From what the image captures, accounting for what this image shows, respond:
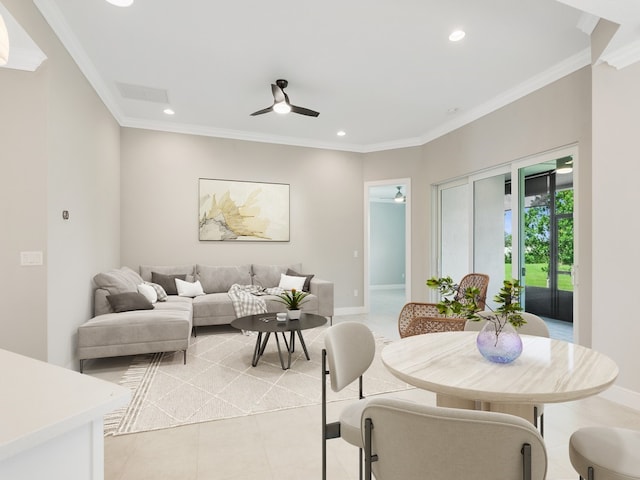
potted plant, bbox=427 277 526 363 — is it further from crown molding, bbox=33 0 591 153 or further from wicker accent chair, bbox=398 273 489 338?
crown molding, bbox=33 0 591 153

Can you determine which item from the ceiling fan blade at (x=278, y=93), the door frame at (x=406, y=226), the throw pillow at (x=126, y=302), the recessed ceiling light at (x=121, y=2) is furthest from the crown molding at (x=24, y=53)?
the door frame at (x=406, y=226)

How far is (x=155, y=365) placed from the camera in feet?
11.8

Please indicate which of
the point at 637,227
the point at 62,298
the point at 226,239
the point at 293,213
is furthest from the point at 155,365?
the point at 637,227

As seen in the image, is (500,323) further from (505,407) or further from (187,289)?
(187,289)

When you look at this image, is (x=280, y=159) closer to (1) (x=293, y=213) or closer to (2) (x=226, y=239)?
(1) (x=293, y=213)

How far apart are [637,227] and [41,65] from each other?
469cm

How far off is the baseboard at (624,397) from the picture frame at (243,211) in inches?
180

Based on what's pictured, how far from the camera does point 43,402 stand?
0.78 m

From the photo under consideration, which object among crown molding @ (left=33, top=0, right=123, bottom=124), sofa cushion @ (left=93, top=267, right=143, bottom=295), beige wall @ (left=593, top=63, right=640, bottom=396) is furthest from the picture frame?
beige wall @ (left=593, top=63, right=640, bottom=396)

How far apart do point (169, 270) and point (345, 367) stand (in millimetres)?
4282

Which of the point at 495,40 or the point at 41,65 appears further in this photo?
the point at 495,40

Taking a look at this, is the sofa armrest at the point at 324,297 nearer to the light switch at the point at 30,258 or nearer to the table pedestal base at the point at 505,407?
the light switch at the point at 30,258

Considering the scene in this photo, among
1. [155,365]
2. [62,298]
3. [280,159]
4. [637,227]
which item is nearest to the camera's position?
[637,227]

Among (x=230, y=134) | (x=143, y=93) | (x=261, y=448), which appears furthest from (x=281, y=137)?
(x=261, y=448)
